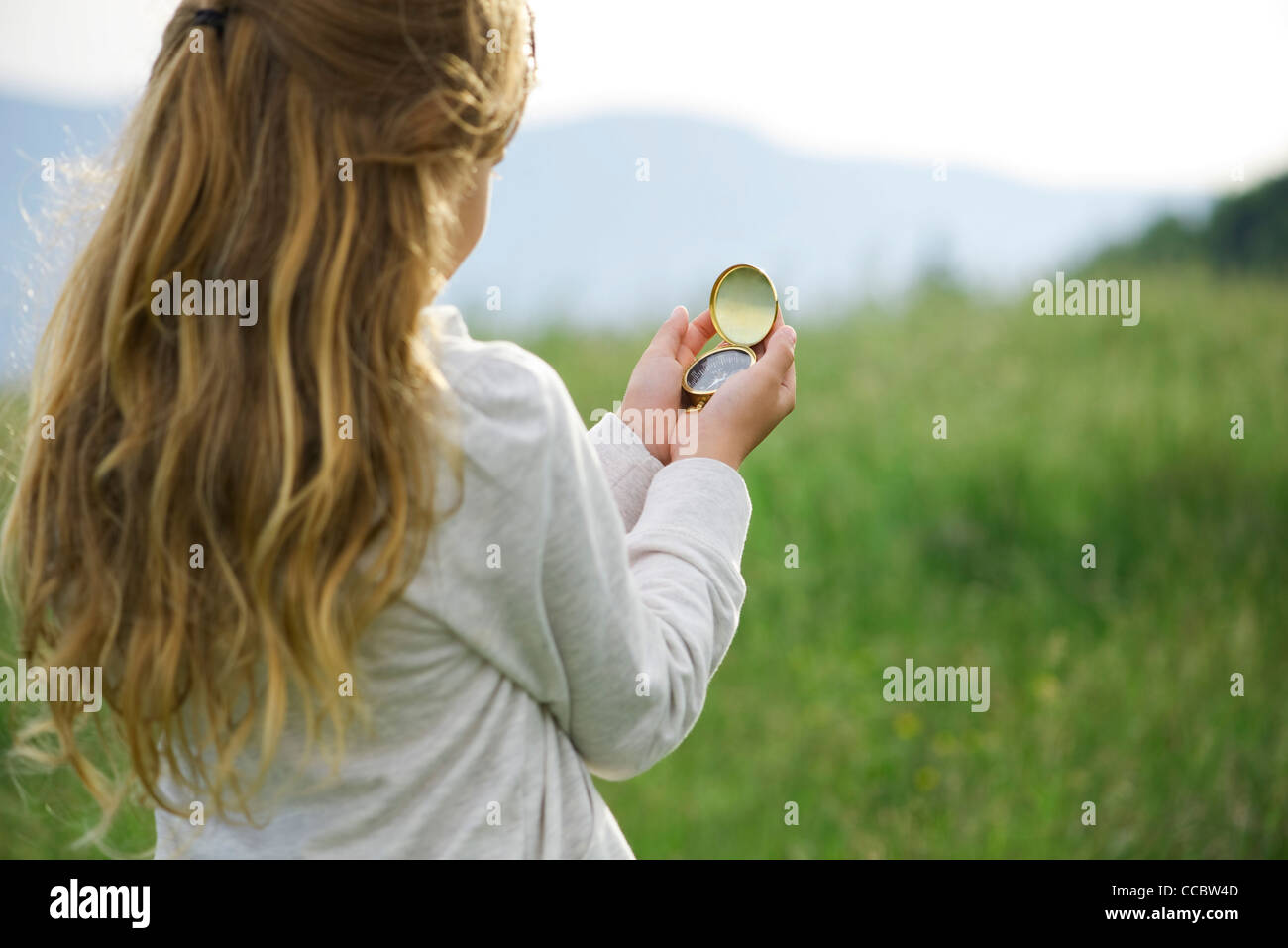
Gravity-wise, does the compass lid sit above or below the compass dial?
above

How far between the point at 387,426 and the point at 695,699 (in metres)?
0.50

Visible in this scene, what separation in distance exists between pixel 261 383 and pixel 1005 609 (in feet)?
11.1

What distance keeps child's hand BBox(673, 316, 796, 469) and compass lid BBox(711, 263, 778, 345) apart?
0.14 meters

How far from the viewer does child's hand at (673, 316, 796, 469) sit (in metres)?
1.61

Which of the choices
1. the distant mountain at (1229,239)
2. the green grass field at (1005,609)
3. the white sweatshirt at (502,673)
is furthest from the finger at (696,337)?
the distant mountain at (1229,239)

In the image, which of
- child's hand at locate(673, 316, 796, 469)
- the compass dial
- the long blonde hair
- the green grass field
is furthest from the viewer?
the green grass field

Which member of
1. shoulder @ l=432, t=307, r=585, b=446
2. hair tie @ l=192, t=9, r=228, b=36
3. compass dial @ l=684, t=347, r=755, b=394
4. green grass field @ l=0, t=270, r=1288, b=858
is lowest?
green grass field @ l=0, t=270, r=1288, b=858

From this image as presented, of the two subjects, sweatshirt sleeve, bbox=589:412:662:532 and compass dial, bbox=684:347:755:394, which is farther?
compass dial, bbox=684:347:755:394

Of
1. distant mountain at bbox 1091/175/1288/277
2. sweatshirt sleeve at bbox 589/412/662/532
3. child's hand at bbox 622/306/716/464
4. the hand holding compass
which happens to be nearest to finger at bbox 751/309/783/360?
the hand holding compass

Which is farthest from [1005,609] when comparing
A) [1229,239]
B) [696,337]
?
[1229,239]

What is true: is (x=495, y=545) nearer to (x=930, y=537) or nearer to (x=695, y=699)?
(x=695, y=699)

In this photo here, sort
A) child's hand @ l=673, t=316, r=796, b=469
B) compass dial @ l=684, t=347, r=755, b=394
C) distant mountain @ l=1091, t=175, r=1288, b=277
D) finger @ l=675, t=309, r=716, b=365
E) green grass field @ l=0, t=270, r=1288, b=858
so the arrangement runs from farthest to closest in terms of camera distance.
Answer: distant mountain @ l=1091, t=175, r=1288, b=277, green grass field @ l=0, t=270, r=1288, b=858, finger @ l=675, t=309, r=716, b=365, compass dial @ l=684, t=347, r=755, b=394, child's hand @ l=673, t=316, r=796, b=469

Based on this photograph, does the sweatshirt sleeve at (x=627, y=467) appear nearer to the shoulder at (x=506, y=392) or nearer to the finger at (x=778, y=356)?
the finger at (x=778, y=356)

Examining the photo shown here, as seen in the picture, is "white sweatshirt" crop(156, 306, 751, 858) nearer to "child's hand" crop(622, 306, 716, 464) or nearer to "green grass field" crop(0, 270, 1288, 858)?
"child's hand" crop(622, 306, 716, 464)
